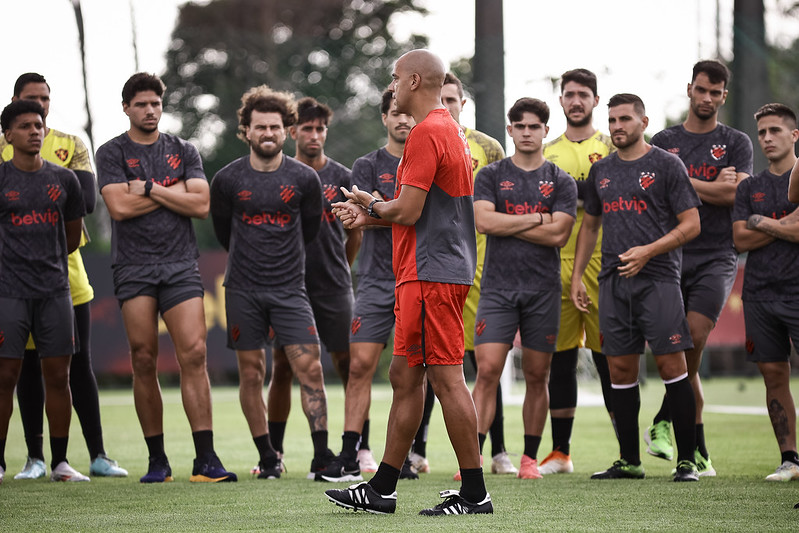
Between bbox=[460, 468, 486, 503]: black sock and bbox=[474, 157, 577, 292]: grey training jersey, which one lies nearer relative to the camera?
bbox=[460, 468, 486, 503]: black sock

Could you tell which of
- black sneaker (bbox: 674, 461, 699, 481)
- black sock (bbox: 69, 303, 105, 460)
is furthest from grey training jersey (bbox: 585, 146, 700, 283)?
black sock (bbox: 69, 303, 105, 460)

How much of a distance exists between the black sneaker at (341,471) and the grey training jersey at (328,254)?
1.54 meters

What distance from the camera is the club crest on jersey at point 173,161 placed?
23.2 feet

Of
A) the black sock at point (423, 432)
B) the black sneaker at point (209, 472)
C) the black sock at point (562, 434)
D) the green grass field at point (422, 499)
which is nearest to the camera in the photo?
the green grass field at point (422, 499)

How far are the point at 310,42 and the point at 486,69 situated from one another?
28.4ft

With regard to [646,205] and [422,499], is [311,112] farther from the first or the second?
[422,499]

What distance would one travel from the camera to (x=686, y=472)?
6.54 m

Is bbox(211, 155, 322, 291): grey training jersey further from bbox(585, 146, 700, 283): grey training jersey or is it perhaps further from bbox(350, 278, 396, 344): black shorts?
bbox(585, 146, 700, 283): grey training jersey

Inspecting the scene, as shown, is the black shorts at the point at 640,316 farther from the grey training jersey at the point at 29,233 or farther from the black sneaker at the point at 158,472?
the grey training jersey at the point at 29,233

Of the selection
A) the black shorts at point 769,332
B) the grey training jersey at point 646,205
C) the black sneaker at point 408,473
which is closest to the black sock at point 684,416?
the black shorts at point 769,332

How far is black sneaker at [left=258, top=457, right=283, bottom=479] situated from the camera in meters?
7.05

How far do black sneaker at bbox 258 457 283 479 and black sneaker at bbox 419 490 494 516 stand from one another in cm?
207

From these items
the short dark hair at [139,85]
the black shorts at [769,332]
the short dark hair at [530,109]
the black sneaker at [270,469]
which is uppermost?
the short dark hair at [139,85]

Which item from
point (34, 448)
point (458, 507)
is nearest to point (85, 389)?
point (34, 448)
